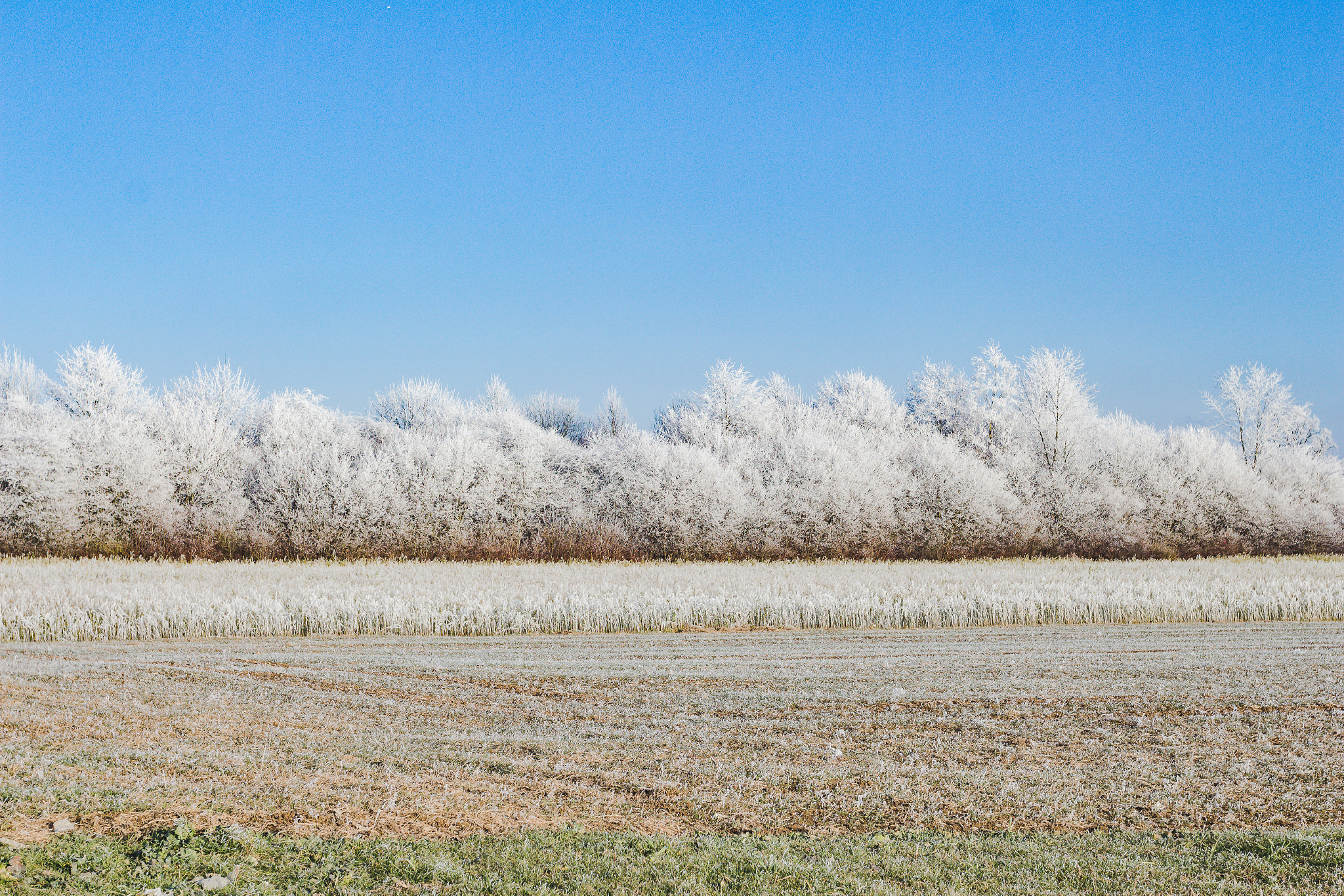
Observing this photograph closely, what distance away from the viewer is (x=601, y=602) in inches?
871

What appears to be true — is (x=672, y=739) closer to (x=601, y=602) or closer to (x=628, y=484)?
(x=601, y=602)

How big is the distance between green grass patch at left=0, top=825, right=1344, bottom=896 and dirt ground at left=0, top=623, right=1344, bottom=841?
0.47 metres

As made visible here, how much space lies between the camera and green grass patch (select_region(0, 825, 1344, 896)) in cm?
557

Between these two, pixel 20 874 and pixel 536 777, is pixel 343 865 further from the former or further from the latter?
pixel 536 777

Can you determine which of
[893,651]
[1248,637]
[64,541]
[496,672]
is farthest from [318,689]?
[64,541]

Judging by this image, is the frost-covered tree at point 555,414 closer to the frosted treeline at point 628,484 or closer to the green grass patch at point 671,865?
the frosted treeline at point 628,484

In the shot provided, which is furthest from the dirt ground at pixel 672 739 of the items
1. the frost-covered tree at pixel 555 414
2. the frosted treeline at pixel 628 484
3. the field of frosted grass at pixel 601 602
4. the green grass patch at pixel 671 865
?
the frost-covered tree at pixel 555 414

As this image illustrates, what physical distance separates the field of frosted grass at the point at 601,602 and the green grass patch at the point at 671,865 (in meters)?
15.3

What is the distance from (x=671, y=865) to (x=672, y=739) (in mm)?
3969

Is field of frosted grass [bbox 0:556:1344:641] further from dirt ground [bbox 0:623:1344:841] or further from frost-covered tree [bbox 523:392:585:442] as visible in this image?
frost-covered tree [bbox 523:392:585:442]

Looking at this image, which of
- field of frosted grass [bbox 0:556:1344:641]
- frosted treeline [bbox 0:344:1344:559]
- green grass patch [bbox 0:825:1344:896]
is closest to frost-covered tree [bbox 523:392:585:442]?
frosted treeline [bbox 0:344:1344:559]

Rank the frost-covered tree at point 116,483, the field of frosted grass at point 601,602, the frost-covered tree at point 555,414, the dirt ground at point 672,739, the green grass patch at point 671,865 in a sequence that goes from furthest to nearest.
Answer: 1. the frost-covered tree at point 555,414
2. the frost-covered tree at point 116,483
3. the field of frosted grass at point 601,602
4. the dirt ground at point 672,739
5. the green grass patch at point 671,865

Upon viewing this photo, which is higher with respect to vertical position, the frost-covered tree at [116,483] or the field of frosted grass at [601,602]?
the frost-covered tree at [116,483]

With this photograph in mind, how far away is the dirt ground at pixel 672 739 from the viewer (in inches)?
285
